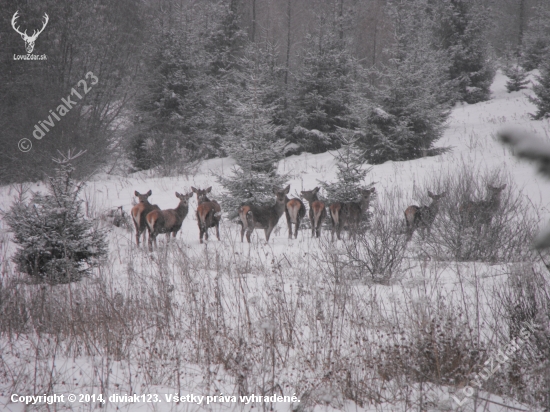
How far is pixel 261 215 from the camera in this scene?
11938 millimetres

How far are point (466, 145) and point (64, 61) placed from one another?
65.1 feet

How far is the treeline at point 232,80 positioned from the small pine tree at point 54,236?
6358 millimetres

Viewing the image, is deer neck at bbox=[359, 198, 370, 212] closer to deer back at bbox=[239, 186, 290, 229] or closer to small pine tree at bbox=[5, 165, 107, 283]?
deer back at bbox=[239, 186, 290, 229]

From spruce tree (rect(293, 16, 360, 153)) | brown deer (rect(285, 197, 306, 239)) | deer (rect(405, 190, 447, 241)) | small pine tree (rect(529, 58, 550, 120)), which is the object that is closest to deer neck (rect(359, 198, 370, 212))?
brown deer (rect(285, 197, 306, 239))

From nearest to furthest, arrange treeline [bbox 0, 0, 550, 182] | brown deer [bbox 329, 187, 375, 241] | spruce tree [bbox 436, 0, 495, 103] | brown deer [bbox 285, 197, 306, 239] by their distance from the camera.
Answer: brown deer [bbox 329, 187, 375, 241]
brown deer [bbox 285, 197, 306, 239]
treeline [bbox 0, 0, 550, 182]
spruce tree [bbox 436, 0, 495, 103]

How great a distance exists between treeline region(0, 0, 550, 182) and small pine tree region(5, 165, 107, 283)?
636cm

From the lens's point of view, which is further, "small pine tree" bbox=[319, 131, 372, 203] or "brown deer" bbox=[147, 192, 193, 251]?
"small pine tree" bbox=[319, 131, 372, 203]

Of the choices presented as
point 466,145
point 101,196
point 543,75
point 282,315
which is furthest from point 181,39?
point 282,315

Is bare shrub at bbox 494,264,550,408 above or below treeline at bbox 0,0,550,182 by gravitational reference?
below

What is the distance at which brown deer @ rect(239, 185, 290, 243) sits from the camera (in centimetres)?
1166

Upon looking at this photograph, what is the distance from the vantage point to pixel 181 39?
2750 centimetres

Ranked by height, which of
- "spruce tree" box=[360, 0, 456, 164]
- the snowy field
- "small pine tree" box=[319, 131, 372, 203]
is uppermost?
"spruce tree" box=[360, 0, 456, 164]

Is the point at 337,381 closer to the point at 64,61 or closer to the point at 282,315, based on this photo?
the point at 282,315

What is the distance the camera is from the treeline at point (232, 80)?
17.9m
